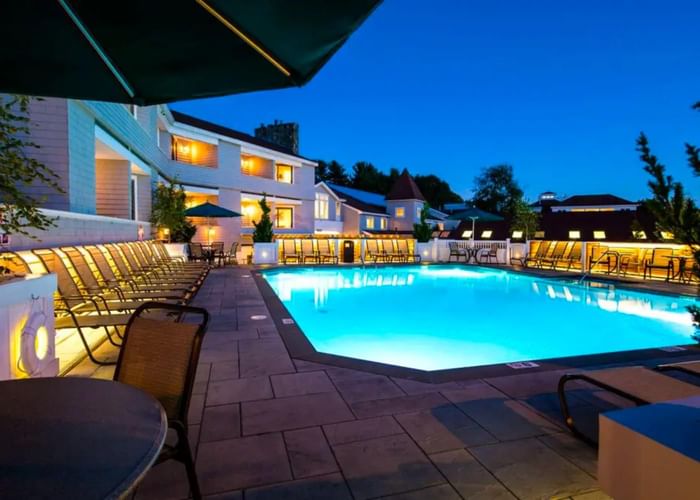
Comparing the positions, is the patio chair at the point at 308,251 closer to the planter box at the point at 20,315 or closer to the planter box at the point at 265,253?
the planter box at the point at 265,253

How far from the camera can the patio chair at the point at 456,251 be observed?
1675 cm

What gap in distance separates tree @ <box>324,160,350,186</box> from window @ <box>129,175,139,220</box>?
37456mm

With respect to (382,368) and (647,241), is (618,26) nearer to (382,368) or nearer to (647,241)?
(647,241)

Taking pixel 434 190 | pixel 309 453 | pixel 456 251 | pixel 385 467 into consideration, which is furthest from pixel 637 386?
pixel 434 190

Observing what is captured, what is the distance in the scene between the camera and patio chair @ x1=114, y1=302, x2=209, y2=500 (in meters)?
1.75

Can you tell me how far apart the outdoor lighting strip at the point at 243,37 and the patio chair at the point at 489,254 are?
15.1 m

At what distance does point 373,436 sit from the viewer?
8.57 feet

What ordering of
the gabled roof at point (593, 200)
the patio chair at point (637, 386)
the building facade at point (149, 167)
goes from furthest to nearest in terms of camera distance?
the gabled roof at point (593, 200)
the building facade at point (149, 167)
the patio chair at point (637, 386)

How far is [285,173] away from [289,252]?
9301 mm

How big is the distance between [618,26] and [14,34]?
6339 centimetres

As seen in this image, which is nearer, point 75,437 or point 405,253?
point 75,437

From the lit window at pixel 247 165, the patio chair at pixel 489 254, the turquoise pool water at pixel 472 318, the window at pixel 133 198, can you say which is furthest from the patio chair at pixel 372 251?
the lit window at pixel 247 165

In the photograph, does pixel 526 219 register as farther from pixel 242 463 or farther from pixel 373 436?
pixel 242 463

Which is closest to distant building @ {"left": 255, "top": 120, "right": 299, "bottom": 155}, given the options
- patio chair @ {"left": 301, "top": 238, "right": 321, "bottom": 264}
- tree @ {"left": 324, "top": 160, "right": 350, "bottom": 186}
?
patio chair @ {"left": 301, "top": 238, "right": 321, "bottom": 264}
